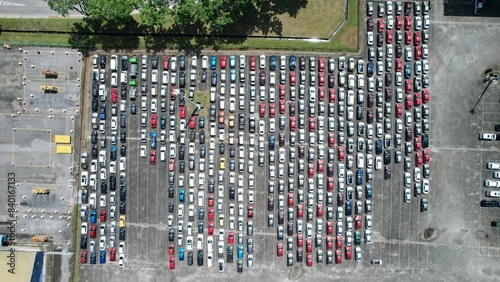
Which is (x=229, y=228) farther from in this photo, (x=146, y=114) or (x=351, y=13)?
(x=351, y=13)

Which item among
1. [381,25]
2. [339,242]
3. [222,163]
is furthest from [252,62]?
[339,242]

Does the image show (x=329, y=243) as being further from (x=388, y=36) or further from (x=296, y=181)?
(x=388, y=36)

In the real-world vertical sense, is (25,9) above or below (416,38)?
above

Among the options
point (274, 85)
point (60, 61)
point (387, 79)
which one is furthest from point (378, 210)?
point (60, 61)

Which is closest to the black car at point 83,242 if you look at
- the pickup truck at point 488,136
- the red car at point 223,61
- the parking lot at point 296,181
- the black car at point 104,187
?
the parking lot at point 296,181

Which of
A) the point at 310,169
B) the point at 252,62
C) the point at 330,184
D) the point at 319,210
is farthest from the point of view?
the point at 319,210

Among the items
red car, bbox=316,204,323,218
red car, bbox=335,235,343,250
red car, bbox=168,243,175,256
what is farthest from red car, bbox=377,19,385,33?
red car, bbox=168,243,175,256

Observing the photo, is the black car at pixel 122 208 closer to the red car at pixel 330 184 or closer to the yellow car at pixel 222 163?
the yellow car at pixel 222 163
